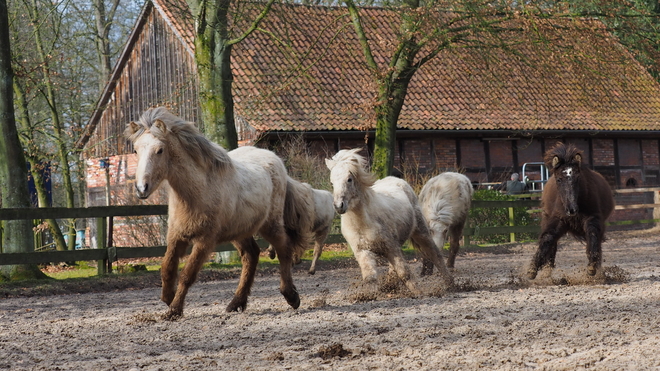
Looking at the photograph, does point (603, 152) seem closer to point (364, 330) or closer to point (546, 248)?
point (546, 248)

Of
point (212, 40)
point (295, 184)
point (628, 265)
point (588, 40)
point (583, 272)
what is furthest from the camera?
point (588, 40)

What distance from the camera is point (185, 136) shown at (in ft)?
25.6

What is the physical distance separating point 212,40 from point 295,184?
6.72 m

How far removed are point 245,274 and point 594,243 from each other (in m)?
4.61

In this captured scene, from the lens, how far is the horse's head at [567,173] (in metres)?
10.3

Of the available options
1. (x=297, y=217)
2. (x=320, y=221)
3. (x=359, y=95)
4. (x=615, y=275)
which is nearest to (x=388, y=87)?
(x=320, y=221)

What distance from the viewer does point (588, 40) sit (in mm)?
16875

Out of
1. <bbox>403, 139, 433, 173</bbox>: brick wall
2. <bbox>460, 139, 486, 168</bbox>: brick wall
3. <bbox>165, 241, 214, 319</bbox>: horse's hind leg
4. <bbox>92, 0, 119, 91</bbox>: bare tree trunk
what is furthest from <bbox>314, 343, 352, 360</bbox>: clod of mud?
<bbox>92, 0, 119, 91</bbox>: bare tree trunk

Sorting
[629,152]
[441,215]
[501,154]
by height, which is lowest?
[441,215]

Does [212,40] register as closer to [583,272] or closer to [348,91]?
[583,272]

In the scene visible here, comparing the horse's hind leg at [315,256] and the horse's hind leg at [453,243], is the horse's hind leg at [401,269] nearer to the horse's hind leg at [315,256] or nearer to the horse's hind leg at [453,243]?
the horse's hind leg at [453,243]

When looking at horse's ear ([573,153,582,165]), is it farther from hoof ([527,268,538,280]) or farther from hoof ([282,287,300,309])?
hoof ([282,287,300,309])

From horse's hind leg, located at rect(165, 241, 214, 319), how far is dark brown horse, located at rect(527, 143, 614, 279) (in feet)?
15.4

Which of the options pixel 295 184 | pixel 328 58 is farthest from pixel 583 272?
pixel 328 58
